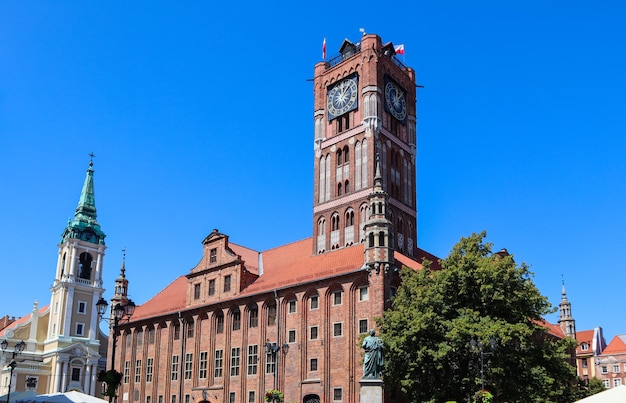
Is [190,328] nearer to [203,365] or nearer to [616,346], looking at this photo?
[203,365]

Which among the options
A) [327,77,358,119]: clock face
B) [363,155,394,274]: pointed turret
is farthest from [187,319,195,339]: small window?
[327,77,358,119]: clock face

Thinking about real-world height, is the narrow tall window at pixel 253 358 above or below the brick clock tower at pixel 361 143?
below

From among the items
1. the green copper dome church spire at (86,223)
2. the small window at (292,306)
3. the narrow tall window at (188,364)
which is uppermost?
the green copper dome church spire at (86,223)

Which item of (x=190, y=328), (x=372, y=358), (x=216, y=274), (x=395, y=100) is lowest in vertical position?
(x=372, y=358)

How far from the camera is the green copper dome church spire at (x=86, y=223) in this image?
93938 millimetres

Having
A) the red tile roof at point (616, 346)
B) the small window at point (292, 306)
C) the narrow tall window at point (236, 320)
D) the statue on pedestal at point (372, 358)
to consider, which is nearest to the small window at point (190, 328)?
the narrow tall window at point (236, 320)

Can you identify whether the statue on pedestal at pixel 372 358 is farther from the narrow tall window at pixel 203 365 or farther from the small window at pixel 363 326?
the narrow tall window at pixel 203 365

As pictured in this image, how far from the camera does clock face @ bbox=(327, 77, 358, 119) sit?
59.0 m

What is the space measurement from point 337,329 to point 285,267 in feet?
34.9

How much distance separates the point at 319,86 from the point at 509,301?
32201 mm

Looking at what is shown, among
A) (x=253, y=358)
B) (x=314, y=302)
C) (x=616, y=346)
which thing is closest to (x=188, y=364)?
(x=253, y=358)

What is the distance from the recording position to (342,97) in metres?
60.2

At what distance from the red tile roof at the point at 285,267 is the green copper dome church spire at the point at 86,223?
94.3ft

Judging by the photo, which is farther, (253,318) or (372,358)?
(253,318)
